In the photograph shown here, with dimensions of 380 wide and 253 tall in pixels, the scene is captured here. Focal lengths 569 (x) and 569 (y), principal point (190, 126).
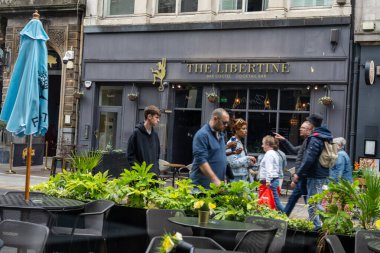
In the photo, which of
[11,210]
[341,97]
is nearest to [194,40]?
[341,97]

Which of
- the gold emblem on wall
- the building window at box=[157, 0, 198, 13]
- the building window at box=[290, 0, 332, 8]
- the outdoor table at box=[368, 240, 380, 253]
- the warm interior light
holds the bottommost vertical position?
the outdoor table at box=[368, 240, 380, 253]

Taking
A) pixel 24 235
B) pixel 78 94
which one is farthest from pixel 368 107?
pixel 24 235

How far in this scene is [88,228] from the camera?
6.84 m

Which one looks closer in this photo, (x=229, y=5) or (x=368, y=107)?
(x=368, y=107)

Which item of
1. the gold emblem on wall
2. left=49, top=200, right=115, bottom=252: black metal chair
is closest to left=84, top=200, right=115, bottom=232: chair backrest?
A: left=49, top=200, right=115, bottom=252: black metal chair

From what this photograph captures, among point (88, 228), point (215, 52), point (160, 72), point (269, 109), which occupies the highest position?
point (215, 52)

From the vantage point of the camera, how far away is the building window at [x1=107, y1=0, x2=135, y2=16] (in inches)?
824

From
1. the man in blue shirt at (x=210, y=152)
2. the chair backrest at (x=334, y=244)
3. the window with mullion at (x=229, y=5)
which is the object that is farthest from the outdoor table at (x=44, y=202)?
the window with mullion at (x=229, y=5)

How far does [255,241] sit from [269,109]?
1310 cm

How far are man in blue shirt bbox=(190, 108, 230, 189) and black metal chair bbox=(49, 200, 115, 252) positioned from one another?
1.14m

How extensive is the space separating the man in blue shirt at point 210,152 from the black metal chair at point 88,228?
3.75ft

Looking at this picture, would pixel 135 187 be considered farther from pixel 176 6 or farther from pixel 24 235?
pixel 176 6

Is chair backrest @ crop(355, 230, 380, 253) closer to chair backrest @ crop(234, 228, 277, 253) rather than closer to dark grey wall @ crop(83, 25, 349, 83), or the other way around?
chair backrest @ crop(234, 228, 277, 253)

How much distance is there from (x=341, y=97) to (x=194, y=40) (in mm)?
5396
